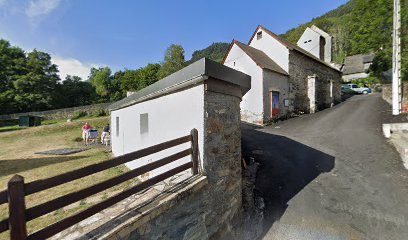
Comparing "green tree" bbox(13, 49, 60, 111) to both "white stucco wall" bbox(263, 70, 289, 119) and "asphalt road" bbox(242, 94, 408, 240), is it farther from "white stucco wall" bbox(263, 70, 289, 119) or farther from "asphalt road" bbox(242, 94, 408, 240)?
"asphalt road" bbox(242, 94, 408, 240)

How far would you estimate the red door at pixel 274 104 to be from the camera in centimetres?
1522

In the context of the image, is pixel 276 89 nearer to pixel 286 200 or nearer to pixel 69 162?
pixel 286 200

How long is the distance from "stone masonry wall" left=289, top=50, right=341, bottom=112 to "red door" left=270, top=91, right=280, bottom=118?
84.0 inches

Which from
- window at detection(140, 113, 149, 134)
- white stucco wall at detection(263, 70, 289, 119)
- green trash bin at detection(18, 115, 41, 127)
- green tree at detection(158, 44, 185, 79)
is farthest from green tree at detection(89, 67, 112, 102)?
window at detection(140, 113, 149, 134)

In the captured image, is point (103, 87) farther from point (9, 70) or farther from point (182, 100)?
point (182, 100)

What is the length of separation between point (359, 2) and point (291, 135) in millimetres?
17973

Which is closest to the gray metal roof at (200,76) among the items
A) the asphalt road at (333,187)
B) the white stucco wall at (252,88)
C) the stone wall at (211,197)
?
the stone wall at (211,197)

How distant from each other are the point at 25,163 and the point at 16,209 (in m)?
10.3

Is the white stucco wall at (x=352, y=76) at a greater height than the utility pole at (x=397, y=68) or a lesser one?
greater

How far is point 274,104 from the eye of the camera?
15.4 m

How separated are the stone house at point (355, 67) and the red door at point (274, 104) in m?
28.3

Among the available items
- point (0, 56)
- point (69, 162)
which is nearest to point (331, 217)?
point (69, 162)

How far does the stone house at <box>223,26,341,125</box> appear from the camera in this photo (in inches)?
589

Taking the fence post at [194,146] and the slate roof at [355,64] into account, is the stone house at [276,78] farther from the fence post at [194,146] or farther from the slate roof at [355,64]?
the slate roof at [355,64]
